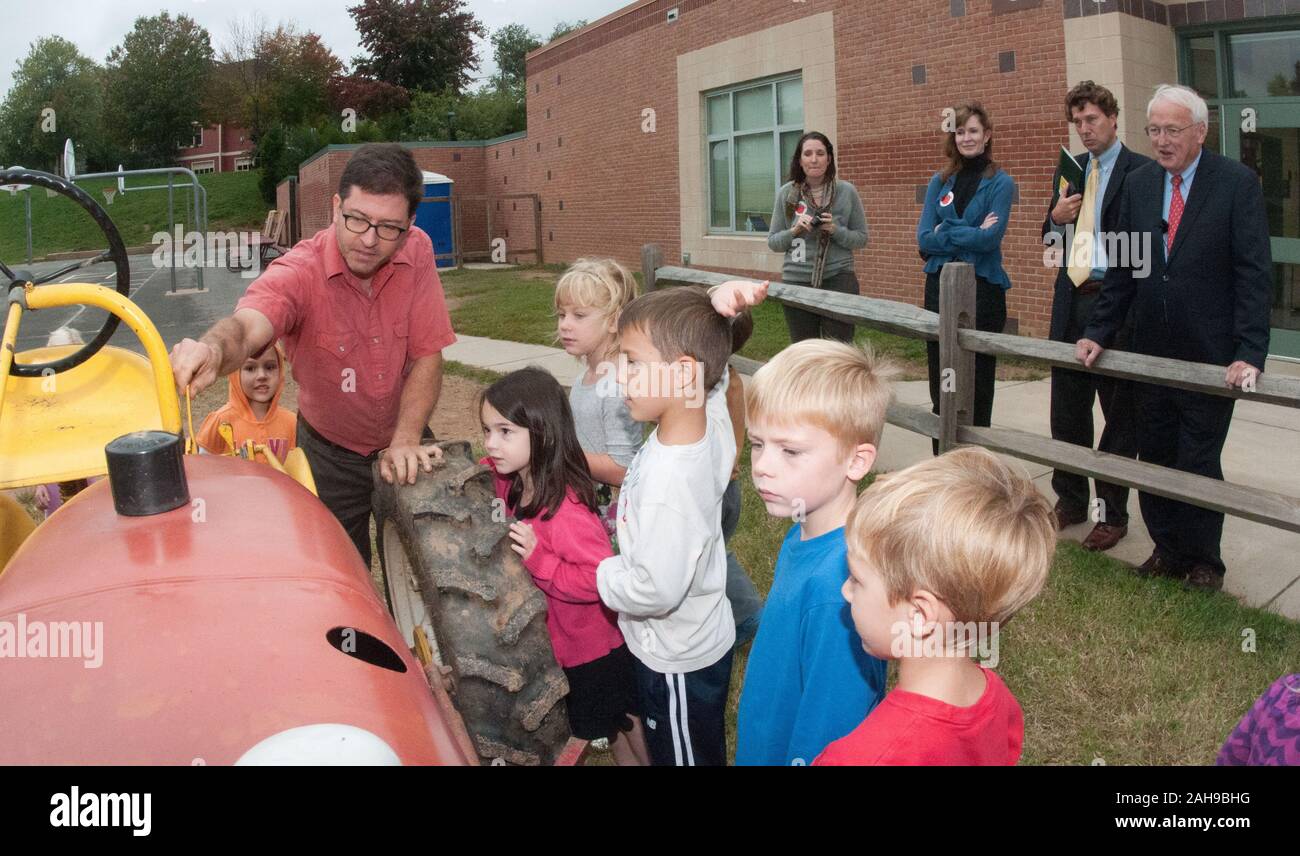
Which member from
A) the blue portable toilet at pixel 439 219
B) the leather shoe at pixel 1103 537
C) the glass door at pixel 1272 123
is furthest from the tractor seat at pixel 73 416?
the blue portable toilet at pixel 439 219

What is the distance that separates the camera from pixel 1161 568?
483 centimetres

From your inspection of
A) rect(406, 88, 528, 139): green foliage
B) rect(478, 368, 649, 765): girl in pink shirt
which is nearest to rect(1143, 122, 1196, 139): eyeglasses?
rect(478, 368, 649, 765): girl in pink shirt

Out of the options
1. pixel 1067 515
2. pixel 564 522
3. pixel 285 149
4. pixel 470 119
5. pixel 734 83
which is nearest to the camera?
pixel 564 522

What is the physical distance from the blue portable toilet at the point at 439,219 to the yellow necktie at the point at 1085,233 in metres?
21.8

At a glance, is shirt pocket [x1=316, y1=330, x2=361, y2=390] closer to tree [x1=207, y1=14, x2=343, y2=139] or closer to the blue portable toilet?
the blue portable toilet

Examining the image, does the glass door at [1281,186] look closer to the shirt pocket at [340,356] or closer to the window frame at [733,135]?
the window frame at [733,135]

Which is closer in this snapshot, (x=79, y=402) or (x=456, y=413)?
(x=79, y=402)

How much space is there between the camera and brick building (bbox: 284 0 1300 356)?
32.3 ft

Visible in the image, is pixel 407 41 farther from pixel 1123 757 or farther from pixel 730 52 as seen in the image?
pixel 1123 757

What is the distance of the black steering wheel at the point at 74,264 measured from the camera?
2.26 metres

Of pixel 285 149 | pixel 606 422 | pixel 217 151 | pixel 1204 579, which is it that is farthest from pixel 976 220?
pixel 217 151

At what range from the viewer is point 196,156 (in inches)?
2862

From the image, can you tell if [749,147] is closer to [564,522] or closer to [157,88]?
[564,522]

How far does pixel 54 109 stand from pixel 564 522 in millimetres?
65954
